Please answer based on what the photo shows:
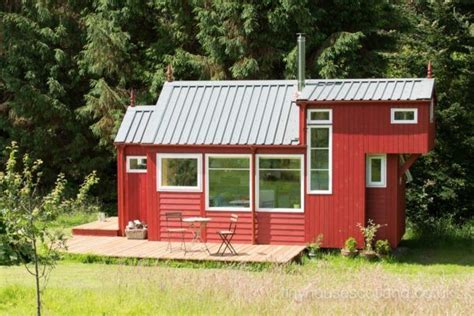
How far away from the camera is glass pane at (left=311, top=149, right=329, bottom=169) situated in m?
15.0

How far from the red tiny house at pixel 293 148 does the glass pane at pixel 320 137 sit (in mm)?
20

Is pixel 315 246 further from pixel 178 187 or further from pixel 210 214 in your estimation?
pixel 178 187

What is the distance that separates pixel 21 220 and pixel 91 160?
581 inches

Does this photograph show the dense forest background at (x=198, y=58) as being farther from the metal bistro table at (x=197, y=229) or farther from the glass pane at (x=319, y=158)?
the metal bistro table at (x=197, y=229)

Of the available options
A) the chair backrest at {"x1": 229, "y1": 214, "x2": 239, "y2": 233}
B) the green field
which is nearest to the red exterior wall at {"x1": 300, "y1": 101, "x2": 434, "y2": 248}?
the chair backrest at {"x1": 229, "y1": 214, "x2": 239, "y2": 233}

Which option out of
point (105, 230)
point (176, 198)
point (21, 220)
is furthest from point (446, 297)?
point (105, 230)

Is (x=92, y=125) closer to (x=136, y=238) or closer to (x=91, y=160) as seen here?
(x=91, y=160)

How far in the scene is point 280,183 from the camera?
15.3m

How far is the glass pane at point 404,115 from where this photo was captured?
14.4m

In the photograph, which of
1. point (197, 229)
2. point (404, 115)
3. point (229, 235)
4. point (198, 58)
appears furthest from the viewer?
point (198, 58)

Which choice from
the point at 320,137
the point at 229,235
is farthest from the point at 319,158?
the point at 229,235

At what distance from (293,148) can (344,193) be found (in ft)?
4.38

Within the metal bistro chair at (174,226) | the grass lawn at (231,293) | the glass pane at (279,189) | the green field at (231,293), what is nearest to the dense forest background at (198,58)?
the glass pane at (279,189)

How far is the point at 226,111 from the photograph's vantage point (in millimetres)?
16125
